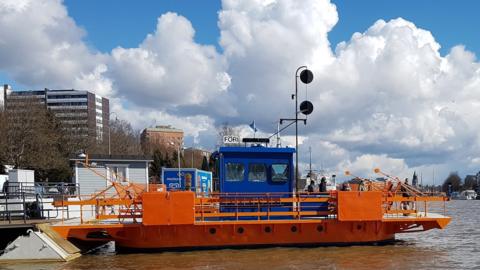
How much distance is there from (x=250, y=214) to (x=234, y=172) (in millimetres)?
2181

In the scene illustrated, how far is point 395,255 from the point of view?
19.3m

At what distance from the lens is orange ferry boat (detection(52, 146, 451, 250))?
62.9 feet

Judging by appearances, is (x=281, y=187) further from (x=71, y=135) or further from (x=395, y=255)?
(x=71, y=135)

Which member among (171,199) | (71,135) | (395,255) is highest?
(71,135)

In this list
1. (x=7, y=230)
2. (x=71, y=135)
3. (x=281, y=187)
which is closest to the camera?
(x=7, y=230)

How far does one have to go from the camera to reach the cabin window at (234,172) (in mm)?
21250

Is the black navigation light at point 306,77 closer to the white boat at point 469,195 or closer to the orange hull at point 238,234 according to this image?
the orange hull at point 238,234

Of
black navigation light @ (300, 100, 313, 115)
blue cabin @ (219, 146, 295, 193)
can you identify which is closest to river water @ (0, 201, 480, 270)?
blue cabin @ (219, 146, 295, 193)

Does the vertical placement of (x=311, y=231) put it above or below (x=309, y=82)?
below

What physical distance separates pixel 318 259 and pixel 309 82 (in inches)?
296

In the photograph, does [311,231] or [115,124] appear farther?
[115,124]

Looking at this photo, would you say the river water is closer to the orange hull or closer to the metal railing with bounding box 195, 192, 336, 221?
the orange hull

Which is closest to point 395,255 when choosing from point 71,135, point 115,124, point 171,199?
point 171,199

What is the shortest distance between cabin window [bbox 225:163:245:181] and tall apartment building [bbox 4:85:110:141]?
1363 inches
